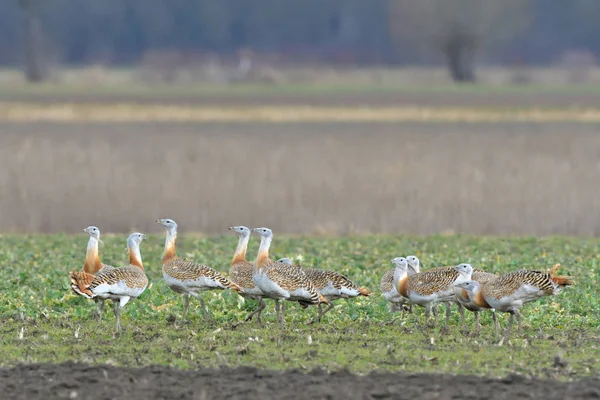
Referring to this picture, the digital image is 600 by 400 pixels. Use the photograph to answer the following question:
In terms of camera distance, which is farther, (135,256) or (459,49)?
(459,49)

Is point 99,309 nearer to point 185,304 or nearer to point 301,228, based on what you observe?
point 185,304

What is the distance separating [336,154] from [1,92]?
3960 cm

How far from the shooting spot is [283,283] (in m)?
14.3

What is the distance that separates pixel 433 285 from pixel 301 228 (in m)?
12.7

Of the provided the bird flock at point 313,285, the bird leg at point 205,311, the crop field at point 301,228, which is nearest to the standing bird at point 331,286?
the bird flock at point 313,285

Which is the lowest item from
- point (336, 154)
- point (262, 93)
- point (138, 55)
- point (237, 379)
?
point (237, 379)

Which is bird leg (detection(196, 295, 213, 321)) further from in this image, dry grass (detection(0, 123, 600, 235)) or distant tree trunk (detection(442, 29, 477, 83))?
distant tree trunk (detection(442, 29, 477, 83))

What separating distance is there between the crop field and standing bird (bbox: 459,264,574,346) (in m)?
0.42

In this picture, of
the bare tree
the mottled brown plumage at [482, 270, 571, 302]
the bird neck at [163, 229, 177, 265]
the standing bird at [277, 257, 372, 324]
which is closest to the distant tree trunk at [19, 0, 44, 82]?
the bare tree

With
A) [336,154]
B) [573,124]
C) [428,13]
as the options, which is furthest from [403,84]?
[336,154]

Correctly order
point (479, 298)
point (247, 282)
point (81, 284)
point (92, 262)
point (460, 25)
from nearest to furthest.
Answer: point (81, 284), point (479, 298), point (247, 282), point (92, 262), point (460, 25)

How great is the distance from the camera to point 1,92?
236ft

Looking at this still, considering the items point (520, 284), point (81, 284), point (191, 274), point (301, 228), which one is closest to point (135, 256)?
point (191, 274)

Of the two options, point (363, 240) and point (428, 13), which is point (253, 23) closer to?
point (428, 13)
